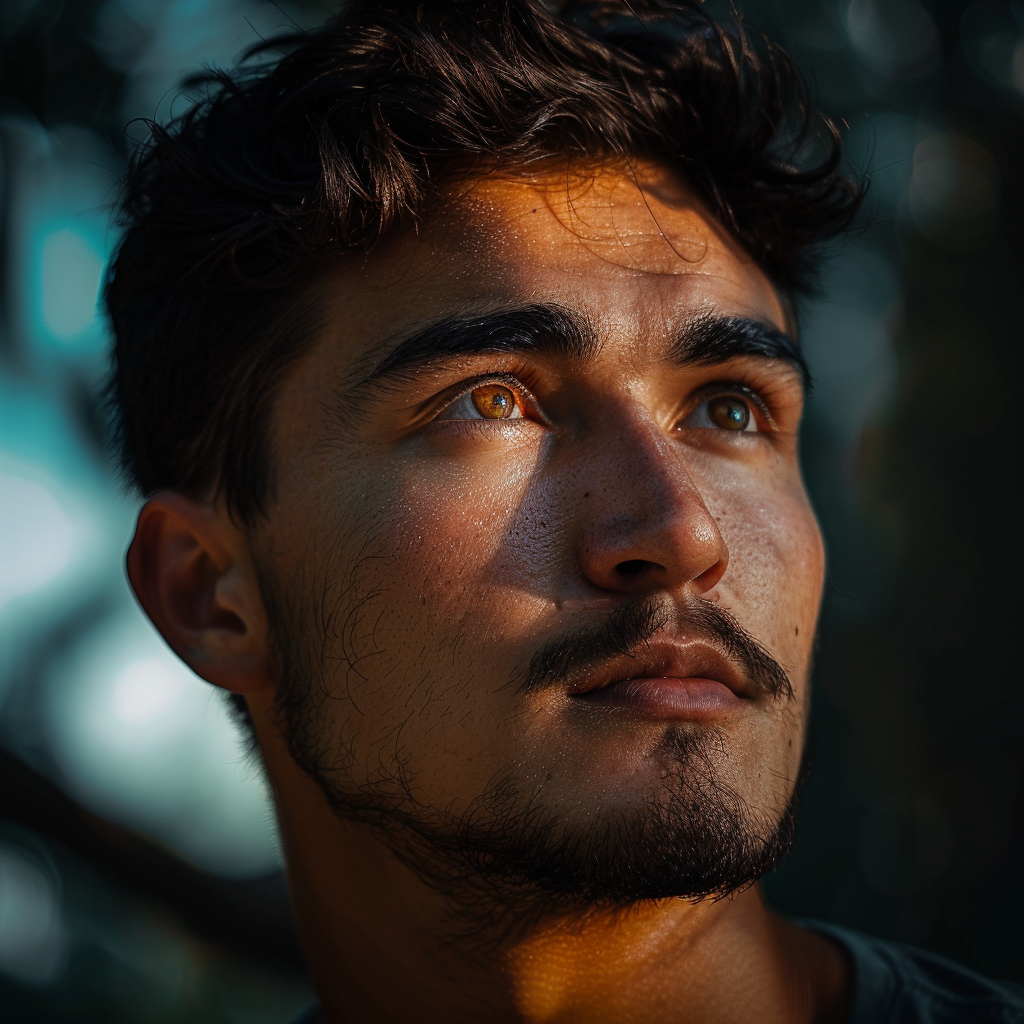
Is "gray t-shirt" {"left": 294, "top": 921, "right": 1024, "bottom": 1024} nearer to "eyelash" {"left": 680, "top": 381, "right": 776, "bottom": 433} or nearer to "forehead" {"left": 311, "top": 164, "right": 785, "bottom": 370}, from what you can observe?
"eyelash" {"left": 680, "top": 381, "right": 776, "bottom": 433}

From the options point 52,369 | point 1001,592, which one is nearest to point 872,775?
point 1001,592

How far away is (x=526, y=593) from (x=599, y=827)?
0.35 meters

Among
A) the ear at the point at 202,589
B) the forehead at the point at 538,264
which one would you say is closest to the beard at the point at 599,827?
the ear at the point at 202,589

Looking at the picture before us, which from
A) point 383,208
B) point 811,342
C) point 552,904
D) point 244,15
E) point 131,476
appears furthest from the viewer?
point 811,342

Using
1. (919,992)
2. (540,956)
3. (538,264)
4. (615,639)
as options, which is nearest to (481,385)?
(538,264)

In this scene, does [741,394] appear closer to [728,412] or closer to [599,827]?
[728,412]

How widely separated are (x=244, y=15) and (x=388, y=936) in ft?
8.05

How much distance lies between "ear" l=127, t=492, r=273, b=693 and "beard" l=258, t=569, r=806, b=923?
27cm

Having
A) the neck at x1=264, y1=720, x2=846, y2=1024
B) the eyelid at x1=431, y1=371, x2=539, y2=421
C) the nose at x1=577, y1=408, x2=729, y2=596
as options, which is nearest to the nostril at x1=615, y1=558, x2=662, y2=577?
the nose at x1=577, y1=408, x2=729, y2=596

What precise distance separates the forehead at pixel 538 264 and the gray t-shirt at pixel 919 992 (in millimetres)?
1233

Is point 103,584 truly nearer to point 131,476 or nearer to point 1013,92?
point 131,476

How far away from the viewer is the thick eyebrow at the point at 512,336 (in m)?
1.58

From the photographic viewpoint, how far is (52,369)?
3166 millimetres

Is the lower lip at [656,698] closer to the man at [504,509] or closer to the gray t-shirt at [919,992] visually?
the man at [504,509]
